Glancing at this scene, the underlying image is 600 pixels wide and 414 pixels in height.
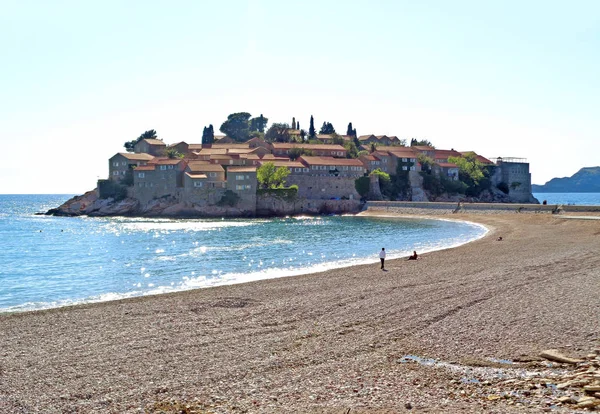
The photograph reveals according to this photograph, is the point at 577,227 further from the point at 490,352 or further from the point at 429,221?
the point at 490,352

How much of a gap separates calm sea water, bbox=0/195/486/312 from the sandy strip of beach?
445cm

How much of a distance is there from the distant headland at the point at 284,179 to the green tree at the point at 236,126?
81.1 feet

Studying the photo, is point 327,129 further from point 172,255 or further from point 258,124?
point 172,255

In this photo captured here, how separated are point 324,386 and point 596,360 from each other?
19.0 feet

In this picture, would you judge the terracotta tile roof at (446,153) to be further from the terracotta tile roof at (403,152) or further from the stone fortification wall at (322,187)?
the stone fortification wall at (322,187)

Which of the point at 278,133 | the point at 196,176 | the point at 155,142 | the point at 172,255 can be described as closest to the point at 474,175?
the point at 278,133

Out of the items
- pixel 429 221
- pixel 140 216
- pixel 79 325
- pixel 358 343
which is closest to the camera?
pixel 358 343

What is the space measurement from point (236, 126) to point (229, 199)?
61454 mm

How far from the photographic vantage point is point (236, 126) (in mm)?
147375

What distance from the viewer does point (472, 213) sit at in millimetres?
76438

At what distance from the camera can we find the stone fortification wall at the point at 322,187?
309ft

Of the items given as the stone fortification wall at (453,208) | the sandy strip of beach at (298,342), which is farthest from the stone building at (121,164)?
the sandy strip of beach at (298,342)

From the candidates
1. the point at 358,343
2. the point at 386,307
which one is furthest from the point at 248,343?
the point at 386,307

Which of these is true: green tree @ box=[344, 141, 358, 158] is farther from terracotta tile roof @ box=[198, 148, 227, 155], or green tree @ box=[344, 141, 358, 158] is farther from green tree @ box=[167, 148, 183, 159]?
green tree @ box=[167, 148, 183, 159]
